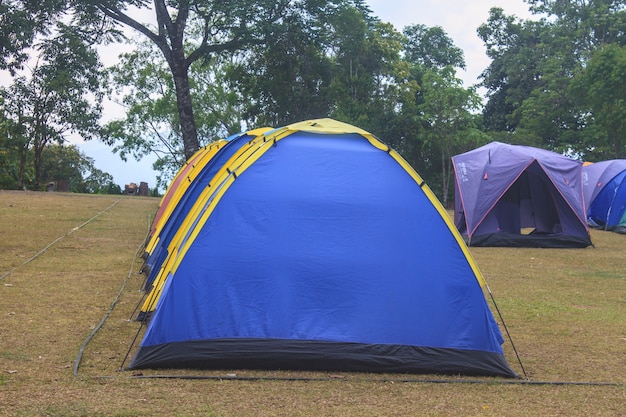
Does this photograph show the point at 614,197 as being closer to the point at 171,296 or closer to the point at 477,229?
the point at 477,229

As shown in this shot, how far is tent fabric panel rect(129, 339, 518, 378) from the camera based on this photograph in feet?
18.1

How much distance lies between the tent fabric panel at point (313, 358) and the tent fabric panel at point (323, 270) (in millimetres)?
68

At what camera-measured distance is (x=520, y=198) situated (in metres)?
16.0

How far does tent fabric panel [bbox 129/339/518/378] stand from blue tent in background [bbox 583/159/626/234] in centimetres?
1476

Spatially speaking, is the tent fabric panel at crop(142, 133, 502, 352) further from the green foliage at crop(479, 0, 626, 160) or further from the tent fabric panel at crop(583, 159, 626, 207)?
the green foliage at crop(479, 0, 626, 160)

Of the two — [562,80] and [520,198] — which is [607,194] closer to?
[520,198]

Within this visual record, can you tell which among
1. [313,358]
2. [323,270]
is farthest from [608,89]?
[313,358]

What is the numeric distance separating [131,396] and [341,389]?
56.9 inches

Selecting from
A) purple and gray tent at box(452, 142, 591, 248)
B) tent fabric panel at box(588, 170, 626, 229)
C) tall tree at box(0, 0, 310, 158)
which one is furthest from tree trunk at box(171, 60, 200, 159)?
tent fabric panel at box(588, 170, 626, 229)

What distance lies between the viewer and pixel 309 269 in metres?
5.80

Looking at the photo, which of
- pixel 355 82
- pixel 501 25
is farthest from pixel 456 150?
pixel 501 25

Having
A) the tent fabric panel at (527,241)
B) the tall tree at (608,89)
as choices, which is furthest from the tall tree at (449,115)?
the tent fabric panel at (527,241)

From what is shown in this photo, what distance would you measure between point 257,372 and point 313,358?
44 cm

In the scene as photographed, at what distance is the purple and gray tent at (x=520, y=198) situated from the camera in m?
15.0
